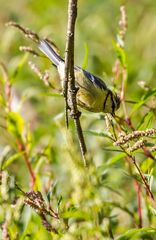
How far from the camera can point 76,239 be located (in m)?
1.48

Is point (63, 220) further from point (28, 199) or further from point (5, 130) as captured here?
point (5, 130)

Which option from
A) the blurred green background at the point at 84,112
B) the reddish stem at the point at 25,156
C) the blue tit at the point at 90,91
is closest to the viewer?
the blurred green background at the point at 84,112

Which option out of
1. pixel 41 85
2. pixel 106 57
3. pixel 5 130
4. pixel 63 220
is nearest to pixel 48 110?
pixel 41 85

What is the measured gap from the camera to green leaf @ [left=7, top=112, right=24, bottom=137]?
8.11 ft

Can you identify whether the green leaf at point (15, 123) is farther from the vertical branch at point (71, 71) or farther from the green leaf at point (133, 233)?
the green leaf at point (133, 233)

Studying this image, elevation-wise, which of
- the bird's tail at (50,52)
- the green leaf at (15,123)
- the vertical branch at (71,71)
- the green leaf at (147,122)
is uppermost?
the bird's tail at (50,52)

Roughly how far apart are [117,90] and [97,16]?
2622mm

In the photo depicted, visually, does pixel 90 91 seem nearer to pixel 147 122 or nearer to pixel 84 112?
pixel 84 112

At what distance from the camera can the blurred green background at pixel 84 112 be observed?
5.33 feet

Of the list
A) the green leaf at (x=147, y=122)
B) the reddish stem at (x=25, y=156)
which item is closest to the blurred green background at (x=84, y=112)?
the reddish stem at (x=25, y=156)

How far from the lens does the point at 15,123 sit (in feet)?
8.16

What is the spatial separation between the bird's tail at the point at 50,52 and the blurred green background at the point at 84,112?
0.23ft

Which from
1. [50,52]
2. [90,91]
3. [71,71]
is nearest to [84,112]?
[90,91]

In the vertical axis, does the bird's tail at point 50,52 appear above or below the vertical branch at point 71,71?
above
